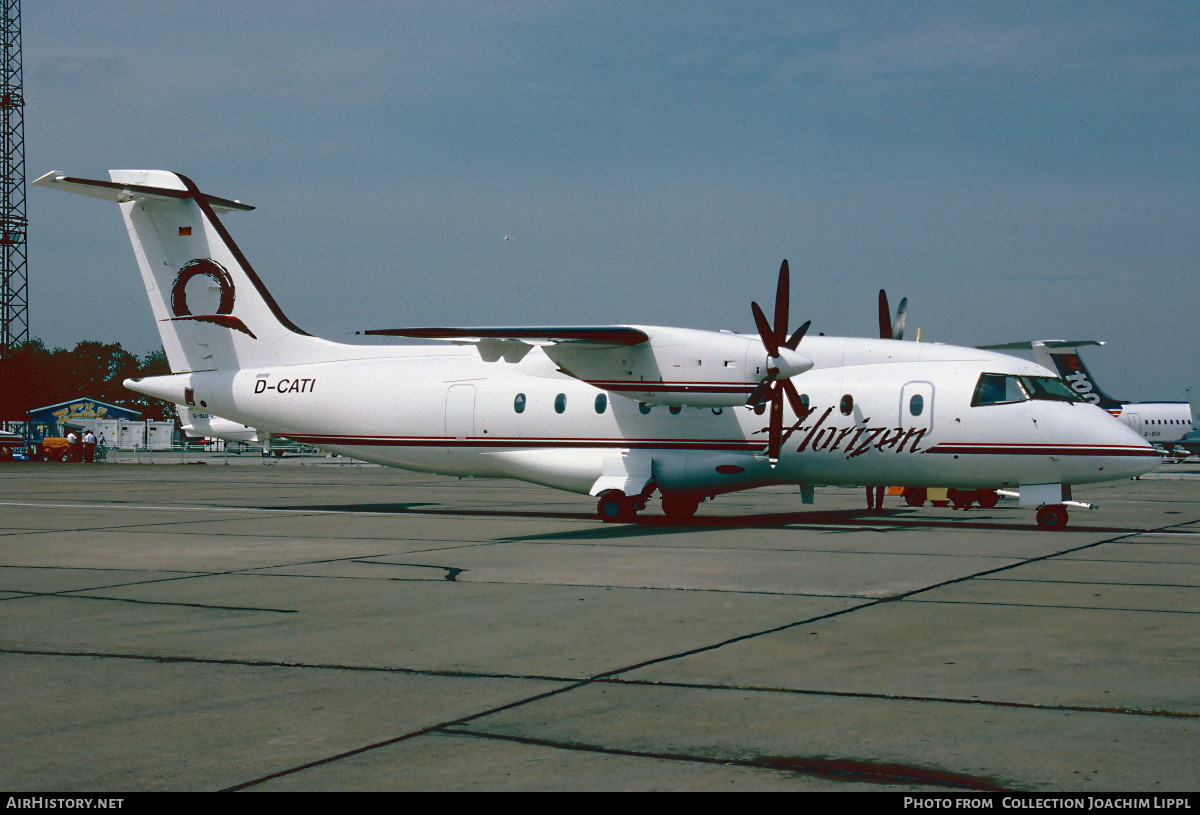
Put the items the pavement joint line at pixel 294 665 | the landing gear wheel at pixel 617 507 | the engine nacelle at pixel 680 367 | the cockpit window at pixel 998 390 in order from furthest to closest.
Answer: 1. the landing gear wheel at pixel 617 507
2. the cockpit window at pixel 998 390
3. the engine nacelle at pixel 680 367
4. the pavement joint line at pixel 294 665

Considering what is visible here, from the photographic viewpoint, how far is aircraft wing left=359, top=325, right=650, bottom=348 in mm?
21344

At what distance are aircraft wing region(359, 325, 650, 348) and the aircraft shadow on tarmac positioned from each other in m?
3.74

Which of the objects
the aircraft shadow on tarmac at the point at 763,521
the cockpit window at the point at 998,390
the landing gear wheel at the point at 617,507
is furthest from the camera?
the landing gear wheel at the point at 617,507

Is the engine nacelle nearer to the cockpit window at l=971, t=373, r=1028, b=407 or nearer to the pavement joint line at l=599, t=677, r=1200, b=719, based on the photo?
the cockpit window at l=971, t=373, r=1028, b=407

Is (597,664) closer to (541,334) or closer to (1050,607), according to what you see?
(1050,607)

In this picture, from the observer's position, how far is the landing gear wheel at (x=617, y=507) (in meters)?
23.3

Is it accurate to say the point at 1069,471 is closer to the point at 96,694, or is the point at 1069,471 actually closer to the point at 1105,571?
the point at 1105,571

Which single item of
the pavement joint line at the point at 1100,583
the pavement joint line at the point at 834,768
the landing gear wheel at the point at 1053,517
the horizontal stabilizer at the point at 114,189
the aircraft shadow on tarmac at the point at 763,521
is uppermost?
the horizontal stabilizer at the point at 114,189

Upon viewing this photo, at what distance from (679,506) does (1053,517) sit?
25.4ft

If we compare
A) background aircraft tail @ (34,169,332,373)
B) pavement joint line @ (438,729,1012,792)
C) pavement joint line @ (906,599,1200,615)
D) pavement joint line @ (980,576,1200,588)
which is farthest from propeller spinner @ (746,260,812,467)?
pavement joint line @ (438,729,1012,792)

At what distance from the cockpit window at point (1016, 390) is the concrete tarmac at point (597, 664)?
3816 mm

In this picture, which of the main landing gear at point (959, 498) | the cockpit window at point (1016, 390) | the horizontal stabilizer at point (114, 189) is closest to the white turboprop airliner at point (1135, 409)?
the main landing gear at point (959, 498)

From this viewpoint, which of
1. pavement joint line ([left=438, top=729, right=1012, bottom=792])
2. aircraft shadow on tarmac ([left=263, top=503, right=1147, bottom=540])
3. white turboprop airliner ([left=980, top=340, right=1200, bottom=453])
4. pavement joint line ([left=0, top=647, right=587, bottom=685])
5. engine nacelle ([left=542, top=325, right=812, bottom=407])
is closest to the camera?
pavement joint line ([left=438, top=729, right=1012, bottom=792])

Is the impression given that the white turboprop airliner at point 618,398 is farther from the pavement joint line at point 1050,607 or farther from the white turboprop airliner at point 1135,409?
the white turboprop airliner at point 1135,409
